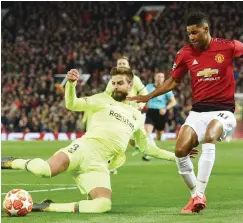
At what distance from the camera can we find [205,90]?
28.0 ft

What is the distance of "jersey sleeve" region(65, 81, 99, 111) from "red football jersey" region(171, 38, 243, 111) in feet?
3.95

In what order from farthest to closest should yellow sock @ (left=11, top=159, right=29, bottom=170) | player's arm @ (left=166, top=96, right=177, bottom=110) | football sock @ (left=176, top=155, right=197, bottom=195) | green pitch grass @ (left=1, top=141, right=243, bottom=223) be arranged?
player's arm @ (left=166, top=96, right=177, bottom=110) → football sock @ (left=176, top=155, right=197, bottom=195) → yellow sock @ (left=11, top=159, right=29, bottom=170) → green pitch grass @ (left=1, top=141, right=243, bottom=223)

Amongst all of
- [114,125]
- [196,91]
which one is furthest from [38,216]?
[196,91]

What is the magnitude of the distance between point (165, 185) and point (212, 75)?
12.2 feet

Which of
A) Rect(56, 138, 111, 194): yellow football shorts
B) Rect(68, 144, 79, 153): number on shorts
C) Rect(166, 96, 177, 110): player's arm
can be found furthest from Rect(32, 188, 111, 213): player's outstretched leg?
Rect(166, 96, 177, 110): player's arm

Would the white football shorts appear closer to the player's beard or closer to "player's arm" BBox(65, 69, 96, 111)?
the player's beard

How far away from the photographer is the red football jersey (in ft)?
27.9

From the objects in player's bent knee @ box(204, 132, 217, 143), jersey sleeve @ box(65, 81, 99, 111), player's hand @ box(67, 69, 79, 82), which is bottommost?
player's bent knee @ box(204, 132, 217, 143)

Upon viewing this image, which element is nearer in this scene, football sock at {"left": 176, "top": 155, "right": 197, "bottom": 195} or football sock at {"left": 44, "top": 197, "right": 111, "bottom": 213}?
football sock at {"left": 44, "top": 197, "right": 111, "bottom": 213}

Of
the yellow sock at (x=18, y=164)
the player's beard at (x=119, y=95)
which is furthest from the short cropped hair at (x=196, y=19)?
the yellow sock at (x=18, y=164)

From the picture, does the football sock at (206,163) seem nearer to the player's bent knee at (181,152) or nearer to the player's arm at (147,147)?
the player's bent knee at (181,152)

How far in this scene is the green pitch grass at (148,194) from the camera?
7584mm

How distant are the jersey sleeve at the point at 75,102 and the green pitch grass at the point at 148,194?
121 centimetres

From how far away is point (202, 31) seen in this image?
8.41 metres
